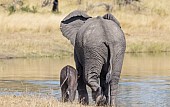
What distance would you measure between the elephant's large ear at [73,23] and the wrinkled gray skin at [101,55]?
98 centimetres

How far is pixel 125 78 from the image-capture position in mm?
21156

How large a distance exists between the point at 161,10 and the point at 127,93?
83.9 ft

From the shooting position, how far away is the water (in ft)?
52.5

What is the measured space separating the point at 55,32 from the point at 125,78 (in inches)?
530

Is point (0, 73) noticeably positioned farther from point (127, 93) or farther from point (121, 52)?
point (121, 52)

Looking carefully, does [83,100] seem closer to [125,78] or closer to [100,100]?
[100,100]

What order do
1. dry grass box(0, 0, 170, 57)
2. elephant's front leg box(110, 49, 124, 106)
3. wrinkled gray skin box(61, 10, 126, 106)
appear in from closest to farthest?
wrinkled gray skin box(61, 10, 126, 106) → elephant's front leg box(110, 49, 124, 106) → dry grass box(0, 0, 170, 57)

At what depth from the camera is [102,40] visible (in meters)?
13.1

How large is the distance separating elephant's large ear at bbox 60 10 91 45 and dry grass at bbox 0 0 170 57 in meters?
13.9

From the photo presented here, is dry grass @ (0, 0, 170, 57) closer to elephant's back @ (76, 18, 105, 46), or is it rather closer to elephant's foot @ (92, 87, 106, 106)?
elephant's back @ (76, 18, 105, 46)

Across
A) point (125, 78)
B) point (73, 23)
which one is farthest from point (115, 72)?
point (125, 78)

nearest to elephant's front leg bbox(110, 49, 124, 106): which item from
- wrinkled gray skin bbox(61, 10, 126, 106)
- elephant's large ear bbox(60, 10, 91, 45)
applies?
wrinkled gray skin bbox(61, 10, 126, 106)

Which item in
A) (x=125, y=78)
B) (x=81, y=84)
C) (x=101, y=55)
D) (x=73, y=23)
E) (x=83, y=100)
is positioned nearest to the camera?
(x=101, y=55)

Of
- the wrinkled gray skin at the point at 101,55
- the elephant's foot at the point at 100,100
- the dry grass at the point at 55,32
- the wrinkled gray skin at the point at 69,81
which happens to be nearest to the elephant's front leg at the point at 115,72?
the wrinkled gray skin at the point at 101,55
